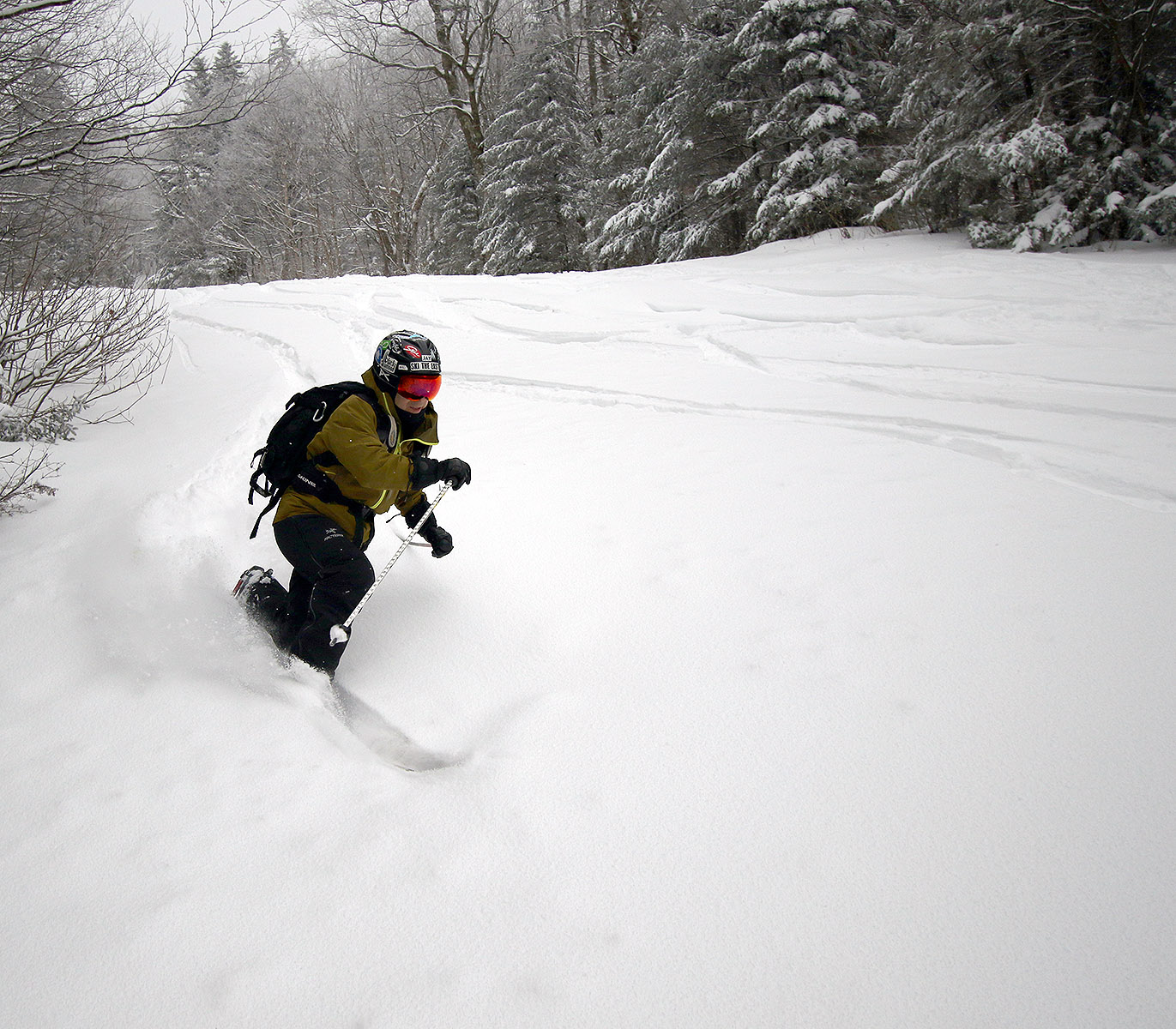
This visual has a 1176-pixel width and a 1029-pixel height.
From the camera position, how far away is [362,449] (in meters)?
2.97

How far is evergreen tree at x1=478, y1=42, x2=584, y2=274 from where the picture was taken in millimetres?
21188

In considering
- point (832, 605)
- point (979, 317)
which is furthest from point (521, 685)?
point (979, 317)

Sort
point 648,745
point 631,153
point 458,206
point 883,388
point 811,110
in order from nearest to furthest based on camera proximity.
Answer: point 648,745 < point 883,388 < point 811,110 < point 631,153 < point 458,206

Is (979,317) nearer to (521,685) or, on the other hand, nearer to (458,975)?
(521,685)

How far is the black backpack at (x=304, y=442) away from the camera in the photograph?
121 inches

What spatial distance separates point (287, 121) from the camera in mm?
31203

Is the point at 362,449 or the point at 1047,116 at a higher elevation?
the point at 1047,116

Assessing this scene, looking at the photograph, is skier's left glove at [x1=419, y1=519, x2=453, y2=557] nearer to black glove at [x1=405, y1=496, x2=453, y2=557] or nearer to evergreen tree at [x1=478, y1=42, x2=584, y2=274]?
black glove at [x1=405, y1=496, x2=453, y2=557]

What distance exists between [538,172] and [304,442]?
70.8 feet

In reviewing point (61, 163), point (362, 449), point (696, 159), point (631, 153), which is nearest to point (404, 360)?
point (362, 449)

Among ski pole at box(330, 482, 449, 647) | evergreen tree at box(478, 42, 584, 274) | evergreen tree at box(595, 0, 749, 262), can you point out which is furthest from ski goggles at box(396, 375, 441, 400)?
evergreen tree at box(478, 42, 584, 274)

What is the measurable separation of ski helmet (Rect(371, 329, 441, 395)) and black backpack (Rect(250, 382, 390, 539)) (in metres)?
0.13

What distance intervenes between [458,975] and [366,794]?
787 millimetres

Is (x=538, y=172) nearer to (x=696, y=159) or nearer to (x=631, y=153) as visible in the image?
(x=631, y=153)
